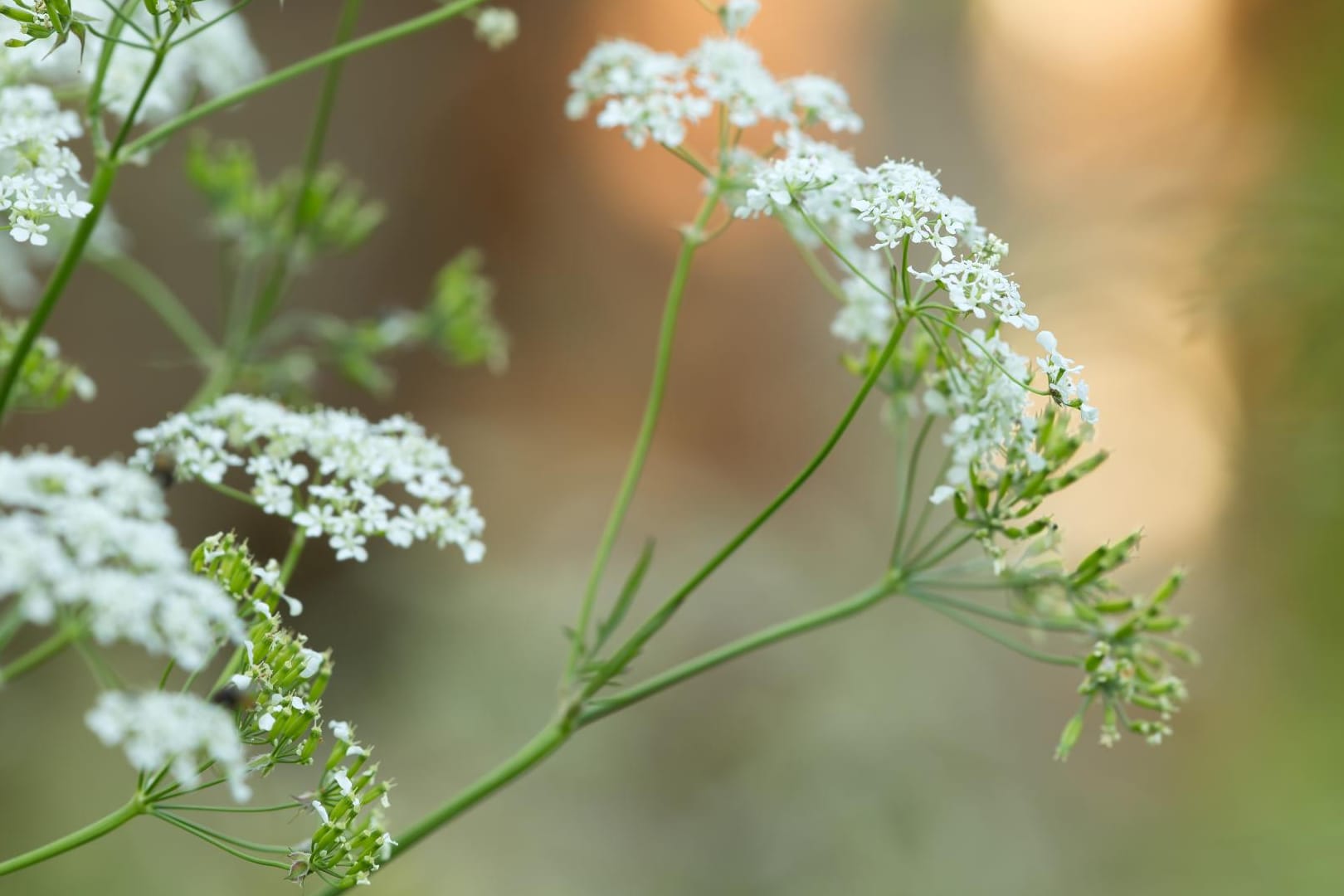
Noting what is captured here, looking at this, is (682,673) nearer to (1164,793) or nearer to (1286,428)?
(1286,428)

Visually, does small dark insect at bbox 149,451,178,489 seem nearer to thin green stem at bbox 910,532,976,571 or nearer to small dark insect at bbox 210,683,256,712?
small dark insect at bbox 210,683,256,712

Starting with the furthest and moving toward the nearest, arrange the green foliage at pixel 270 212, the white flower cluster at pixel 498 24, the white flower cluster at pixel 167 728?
the green foliage at pixel 270 212 < the white flower cluster at pixel 498 24 < the white flower cluster at pixel 167 728

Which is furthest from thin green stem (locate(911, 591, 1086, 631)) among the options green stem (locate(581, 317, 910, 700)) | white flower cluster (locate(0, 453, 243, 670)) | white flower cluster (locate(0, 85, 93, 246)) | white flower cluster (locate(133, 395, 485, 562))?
white flower cluster (locate(0, 85, 93, 246))

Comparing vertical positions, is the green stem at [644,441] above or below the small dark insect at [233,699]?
above

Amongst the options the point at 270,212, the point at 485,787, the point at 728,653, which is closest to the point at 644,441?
the point at 728,653

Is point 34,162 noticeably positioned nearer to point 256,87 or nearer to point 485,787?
point 256,87

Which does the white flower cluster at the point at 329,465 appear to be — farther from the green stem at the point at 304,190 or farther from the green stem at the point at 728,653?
the green stem at the point at 304,190

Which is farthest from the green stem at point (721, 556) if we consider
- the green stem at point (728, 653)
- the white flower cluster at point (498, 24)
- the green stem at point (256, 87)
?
the white flower cluster at point (498, 24)
